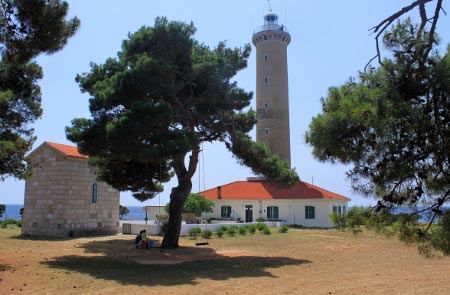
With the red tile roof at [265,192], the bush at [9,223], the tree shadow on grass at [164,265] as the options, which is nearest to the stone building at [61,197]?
the tree shadow on grass at [164,265]

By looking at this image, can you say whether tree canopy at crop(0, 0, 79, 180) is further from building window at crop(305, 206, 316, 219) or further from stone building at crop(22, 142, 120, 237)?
building window at crop(305, 206, 316, 219)

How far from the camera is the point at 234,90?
18844mm

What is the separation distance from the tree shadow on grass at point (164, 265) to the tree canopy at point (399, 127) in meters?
7.48

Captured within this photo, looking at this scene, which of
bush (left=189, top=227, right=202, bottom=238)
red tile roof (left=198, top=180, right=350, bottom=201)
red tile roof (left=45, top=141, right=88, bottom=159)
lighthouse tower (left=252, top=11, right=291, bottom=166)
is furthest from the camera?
lighthouse tower (left=252, top=11, right=291, bottom=166)

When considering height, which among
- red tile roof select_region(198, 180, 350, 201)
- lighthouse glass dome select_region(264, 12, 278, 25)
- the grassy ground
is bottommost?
the grassy ground

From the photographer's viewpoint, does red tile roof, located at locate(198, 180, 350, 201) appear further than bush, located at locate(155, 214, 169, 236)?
Yes

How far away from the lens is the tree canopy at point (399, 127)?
16.3 ft

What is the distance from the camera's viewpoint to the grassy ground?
10.6m

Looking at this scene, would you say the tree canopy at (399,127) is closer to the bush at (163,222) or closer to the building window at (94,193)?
the bush at (163,222)

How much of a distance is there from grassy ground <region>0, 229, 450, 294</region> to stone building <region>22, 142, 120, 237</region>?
333 centimetres

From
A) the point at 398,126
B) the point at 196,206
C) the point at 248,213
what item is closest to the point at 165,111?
the point at 398,126

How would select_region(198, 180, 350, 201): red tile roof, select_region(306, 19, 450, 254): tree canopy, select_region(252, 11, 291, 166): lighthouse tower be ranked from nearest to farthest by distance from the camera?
select_region(306, 19, 450, 254): tree canopy → select_region(198, 180, 350, 201): red tile roof → select_region(252, 11, 291, 166): lighthouse tower

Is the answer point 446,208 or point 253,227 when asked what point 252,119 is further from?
point 446,208

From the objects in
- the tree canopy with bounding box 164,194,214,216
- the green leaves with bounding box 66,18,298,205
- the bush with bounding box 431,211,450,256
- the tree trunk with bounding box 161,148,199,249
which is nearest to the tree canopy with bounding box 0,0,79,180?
the green leaves with bounding box 66,18,298,205
